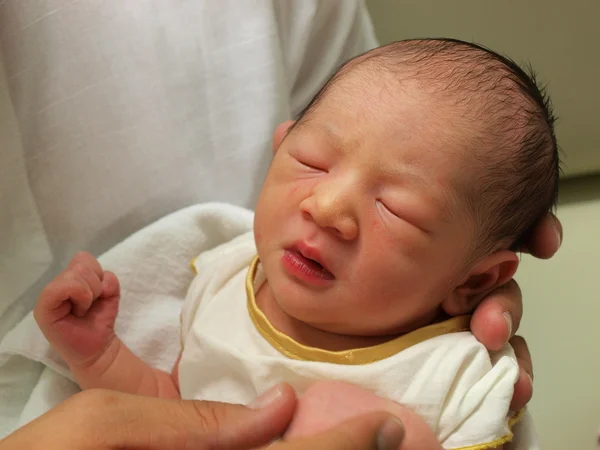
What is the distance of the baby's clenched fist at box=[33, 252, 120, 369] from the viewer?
31.6 inches

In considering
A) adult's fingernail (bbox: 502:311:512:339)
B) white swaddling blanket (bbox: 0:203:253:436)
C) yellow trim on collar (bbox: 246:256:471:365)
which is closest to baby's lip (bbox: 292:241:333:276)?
yellow trim on collar (bbox: 246:256:471:365)

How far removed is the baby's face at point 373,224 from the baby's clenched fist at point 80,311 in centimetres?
26

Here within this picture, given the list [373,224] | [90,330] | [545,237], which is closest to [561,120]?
[545,237]

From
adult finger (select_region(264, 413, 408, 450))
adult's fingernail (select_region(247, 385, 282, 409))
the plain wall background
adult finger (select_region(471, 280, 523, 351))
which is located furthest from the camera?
the plain wall background

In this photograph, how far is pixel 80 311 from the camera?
84 cm

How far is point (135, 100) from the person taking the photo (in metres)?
0.99

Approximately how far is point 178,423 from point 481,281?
1.41ft

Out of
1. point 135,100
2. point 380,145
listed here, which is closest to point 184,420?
point 380,145

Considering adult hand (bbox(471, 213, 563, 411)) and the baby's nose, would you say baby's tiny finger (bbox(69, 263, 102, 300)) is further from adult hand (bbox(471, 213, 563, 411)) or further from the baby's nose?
adult hand (bbox(471, 213, 563, 411))

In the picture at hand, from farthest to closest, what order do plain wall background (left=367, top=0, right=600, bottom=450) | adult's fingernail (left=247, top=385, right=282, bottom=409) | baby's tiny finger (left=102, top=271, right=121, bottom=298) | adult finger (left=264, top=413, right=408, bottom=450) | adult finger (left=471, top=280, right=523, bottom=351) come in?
plain wall background (left=367, top=0, right=600, bottom=450)
baby's tiny finger (left=102, top=271, right=121, bottom=298)
adult finger (left=471, top=280, right=523, bottom=351)
adult's fingernail (left=247, top=385, right=282, bottom=409)
adult finger (left=264, top=413, right=408, bottom=450)

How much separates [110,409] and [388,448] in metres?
0.26

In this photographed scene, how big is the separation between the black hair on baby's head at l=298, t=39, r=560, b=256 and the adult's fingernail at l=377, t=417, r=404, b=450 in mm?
260

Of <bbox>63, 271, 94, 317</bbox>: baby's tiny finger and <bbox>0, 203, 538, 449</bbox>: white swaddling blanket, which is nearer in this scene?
<bbox>63, 271, 94, 317</bbox>: baby's tiny finger

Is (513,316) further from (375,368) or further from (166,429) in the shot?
(166,429)
